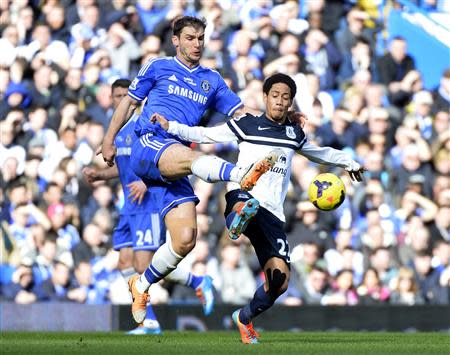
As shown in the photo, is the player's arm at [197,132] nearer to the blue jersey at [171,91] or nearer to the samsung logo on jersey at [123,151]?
the blue jersey at [171,91]

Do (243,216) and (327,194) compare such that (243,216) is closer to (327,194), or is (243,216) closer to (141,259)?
(327,194)

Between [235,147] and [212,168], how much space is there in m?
6.79

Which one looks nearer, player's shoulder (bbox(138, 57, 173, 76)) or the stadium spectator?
player's shoulder (bbox(138, 57, 173, 76))

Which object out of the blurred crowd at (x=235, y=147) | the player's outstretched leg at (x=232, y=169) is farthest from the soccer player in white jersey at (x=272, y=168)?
the blurred crowd at (x=235, y=147)

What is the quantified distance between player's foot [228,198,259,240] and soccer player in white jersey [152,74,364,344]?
61 cm

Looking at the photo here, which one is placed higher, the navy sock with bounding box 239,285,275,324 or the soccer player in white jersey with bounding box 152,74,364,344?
the soccer player in white jersey with bounding box 152,74,364,344

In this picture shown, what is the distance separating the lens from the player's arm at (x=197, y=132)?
9.61 m

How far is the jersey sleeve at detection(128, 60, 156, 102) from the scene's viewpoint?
1025cm

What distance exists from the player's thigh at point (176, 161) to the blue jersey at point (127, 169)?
247 centimetres

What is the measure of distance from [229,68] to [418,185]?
10.1ft

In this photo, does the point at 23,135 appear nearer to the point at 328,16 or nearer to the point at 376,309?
the point at 328,16

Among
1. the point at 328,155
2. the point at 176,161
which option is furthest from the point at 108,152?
the point at 328,155

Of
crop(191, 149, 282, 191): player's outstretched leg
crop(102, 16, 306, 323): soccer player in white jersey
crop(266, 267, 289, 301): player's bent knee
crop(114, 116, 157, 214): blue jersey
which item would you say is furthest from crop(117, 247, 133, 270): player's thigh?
crop(191, 149, 282, 191): player's outstretched leg

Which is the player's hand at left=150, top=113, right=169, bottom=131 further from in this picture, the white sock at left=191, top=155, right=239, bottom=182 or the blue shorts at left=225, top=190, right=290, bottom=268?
the blue shorts at left=225, top=190, right=290, bottom=268
